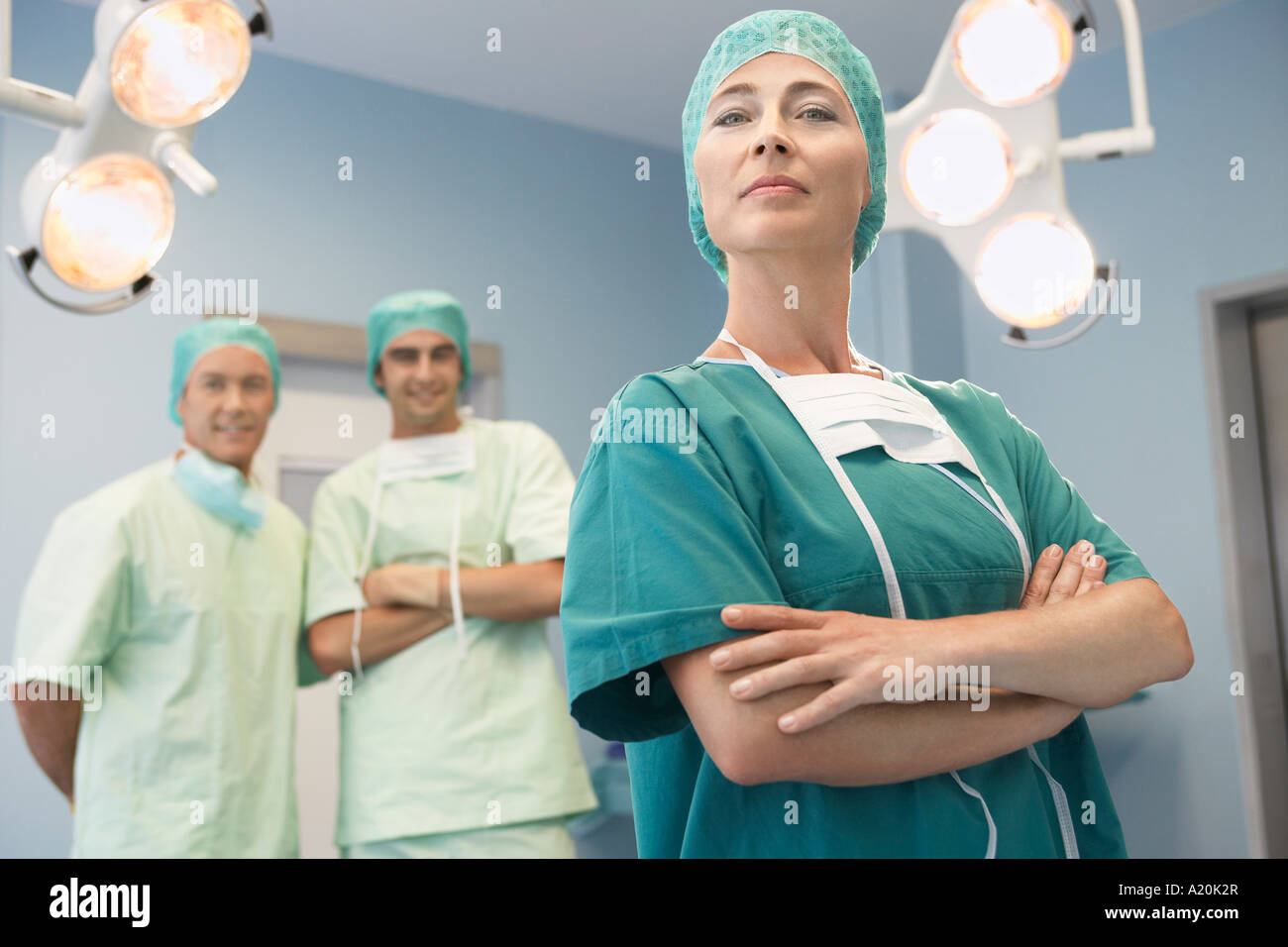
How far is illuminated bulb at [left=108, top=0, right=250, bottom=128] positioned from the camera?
96cm

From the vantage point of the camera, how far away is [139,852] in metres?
1.57

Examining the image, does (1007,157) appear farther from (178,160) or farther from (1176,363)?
(1176,363)

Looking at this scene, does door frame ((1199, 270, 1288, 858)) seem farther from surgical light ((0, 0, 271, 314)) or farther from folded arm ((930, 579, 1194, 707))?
surgical light ((0, 0, 271, 314))

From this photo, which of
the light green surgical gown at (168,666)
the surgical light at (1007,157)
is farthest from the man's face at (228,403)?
the surgical light at (1007,157)

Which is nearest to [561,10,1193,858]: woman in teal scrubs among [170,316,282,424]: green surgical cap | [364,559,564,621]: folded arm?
[364,559,564,621]: folded arm

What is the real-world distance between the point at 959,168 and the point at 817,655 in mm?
937

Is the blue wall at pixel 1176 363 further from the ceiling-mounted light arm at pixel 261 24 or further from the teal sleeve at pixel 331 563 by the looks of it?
the ceiling-mounted light arm at pixel 261 24

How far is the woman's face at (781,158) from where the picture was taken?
84cm

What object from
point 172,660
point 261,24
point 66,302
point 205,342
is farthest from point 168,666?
point 261,24

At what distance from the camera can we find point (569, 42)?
281 cm

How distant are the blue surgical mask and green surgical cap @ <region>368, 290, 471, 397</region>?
1.12 ft

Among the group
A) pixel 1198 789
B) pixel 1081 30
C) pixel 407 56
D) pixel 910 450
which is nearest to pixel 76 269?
pixel 910 450

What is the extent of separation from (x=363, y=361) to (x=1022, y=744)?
2352mm
